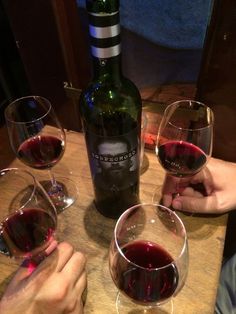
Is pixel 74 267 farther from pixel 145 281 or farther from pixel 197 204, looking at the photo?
pixel 197 204

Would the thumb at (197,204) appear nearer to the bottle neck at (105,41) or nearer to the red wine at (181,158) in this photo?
the red wine at (181,158)

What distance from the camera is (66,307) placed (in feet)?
1.61

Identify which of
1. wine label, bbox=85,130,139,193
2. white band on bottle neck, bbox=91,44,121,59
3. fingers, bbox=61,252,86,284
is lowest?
fingers, bbox=61,252,86,284

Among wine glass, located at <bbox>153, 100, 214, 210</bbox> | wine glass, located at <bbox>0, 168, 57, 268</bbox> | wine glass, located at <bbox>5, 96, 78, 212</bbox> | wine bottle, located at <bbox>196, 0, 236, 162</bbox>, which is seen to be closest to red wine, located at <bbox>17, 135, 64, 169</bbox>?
wine glass, located at <bbox>5, 96, 78, 212</bbox>

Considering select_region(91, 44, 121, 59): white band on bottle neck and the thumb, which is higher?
select_region(91, 44, 121, 59): white band on bottle neck

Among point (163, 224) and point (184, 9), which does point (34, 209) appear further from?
point (184, 9)

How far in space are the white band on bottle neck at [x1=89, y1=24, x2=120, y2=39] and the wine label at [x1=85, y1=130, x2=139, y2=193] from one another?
6.2 inches

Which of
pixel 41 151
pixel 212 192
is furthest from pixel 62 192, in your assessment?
pixel 212 192

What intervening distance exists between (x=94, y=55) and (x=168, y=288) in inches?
13.8

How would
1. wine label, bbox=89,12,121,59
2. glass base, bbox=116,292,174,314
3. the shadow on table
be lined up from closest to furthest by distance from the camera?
wine label, bbox=89,12,121,59, glass base, bbox=116,292,174,314, the shadow on table

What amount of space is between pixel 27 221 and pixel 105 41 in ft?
0.98

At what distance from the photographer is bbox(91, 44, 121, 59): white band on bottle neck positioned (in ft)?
1.51

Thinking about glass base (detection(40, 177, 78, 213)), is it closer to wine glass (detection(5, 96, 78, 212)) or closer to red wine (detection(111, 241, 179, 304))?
wine glass (detection(5, 96, 78, 212))

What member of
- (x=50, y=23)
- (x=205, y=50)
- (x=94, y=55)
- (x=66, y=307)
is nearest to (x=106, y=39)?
(x=94, y=55)
